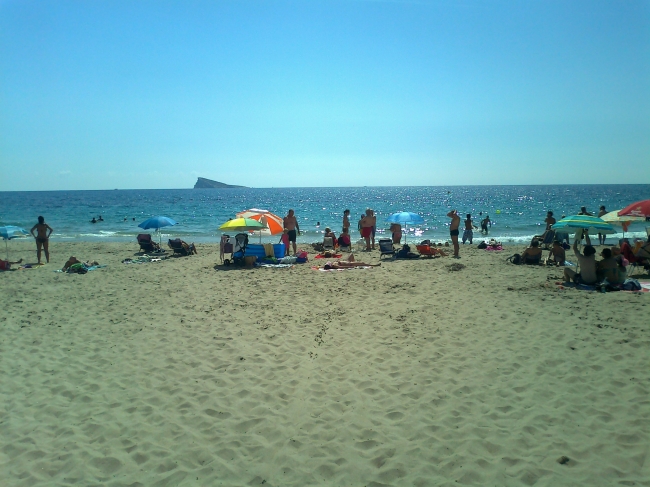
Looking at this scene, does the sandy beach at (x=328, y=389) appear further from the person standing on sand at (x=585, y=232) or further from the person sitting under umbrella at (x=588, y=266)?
the person standing on sand at (x=585, y=232)

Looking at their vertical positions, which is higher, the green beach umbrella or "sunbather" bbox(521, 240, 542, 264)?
the green beach umbrella

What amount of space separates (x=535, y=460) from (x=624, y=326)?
3855 millimetres

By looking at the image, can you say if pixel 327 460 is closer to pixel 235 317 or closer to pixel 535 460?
pixel 535 460

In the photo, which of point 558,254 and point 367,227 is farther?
point 367,227

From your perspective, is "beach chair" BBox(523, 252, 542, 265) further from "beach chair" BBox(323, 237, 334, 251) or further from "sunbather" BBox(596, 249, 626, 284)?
"beach chair" BBox(323, 237, 334, 251)

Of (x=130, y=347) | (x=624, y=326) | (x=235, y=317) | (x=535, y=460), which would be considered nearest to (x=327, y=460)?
(x=535, y=460)

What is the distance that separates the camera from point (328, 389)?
15.5 feet

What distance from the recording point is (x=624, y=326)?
250 inches

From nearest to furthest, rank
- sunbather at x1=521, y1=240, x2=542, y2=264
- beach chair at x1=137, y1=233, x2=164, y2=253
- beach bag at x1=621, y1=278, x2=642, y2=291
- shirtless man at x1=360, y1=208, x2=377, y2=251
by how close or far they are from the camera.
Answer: beach bag at x1=621, y1=278, x2=642, y2=291 → sunbather at x1=521, y1=240, x2=542, y2=264 → beach chair at x1=137, y1=233, x2=164, y2=253 → shirtless man at x1=360, y1=208, x2=377, y2=251

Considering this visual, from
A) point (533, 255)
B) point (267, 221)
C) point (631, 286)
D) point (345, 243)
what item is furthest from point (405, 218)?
point (631, 286)

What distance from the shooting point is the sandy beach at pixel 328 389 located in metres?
3.48

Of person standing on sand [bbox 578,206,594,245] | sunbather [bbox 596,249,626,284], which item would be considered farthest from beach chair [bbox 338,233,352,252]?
sunbather [bbox 596,249,626,284]

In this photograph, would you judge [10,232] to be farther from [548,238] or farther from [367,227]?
[548,238]

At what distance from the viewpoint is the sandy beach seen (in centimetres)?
348
